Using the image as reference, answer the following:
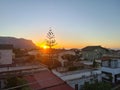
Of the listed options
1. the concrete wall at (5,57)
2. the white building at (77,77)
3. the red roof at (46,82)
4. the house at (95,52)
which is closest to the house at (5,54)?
the concrete wall at (5,57)

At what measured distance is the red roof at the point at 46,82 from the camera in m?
12.3

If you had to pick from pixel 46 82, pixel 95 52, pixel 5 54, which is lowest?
pixel 46 82

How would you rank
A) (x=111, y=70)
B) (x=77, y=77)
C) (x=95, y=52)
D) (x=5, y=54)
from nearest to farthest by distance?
(x=77, y=77)
(x=5, y=54)
(x=111, y=70)
(x=95, y=52)

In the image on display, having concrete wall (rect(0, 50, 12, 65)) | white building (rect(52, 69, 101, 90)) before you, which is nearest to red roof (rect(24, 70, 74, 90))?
white building (rect(52, 69, 101, 90))

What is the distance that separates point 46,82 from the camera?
13.1m

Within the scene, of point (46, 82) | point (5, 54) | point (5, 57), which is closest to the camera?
point (46, 82)

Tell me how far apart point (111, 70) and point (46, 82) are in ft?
33.2

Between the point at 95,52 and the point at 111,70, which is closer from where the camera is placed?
the point at 111,70

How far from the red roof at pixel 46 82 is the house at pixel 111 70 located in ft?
24.6

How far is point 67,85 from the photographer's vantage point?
44.5 ft

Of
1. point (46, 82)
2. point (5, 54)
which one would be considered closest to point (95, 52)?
point (5, 54)

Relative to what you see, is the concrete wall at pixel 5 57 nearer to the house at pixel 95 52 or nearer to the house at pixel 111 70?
the house at pixel 111 70

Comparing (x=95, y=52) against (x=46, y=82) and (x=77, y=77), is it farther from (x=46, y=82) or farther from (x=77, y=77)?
(x=46, y=82)

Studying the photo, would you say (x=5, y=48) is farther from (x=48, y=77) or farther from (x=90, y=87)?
(x=90, y=87)
